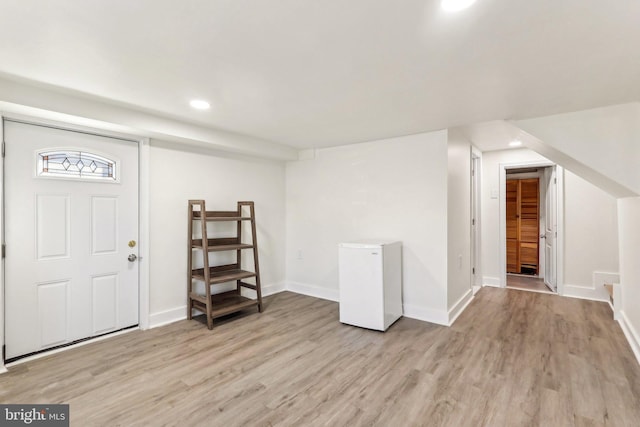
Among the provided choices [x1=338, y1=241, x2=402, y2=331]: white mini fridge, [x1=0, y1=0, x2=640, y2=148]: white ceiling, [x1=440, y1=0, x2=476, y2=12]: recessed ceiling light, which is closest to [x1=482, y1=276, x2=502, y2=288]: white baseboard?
[x1=338, y1=241, x2=402, y2=331]: white mini fridge

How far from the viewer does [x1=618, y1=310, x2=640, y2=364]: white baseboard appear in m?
2.66

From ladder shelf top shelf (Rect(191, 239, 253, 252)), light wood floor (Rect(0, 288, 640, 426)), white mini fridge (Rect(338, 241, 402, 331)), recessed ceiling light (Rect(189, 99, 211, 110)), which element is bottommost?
light wood floor (Rect(0, 288, 640, 426))

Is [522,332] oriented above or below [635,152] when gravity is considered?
below

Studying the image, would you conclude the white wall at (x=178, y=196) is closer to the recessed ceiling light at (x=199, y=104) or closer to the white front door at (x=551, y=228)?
the recessed ceiling light at (x=199, y=104)

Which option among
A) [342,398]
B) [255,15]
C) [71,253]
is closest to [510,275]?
[342,398]

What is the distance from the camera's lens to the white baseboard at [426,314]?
11.3 feet

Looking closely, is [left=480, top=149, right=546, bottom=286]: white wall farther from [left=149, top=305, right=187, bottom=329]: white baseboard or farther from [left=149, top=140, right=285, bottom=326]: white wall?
[left=149, top=305, right=187, bottom=329]: white baseboard

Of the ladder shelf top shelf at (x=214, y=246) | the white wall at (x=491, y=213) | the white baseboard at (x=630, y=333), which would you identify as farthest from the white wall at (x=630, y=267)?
the ladder shelf top shelf at (x=214, y=246)

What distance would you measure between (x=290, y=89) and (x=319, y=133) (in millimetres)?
1366

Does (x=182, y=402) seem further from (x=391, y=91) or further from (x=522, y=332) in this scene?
(x=522, y=332)

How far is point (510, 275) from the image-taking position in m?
6.12

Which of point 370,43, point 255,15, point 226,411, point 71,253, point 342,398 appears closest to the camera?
point 255,15

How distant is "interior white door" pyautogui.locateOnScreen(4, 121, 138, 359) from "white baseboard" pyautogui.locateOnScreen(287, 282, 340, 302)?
2.24 m

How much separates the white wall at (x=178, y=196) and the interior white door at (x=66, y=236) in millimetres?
193
